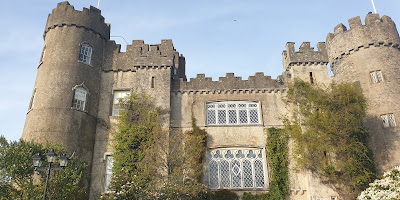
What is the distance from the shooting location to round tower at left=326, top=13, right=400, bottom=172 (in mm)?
19891

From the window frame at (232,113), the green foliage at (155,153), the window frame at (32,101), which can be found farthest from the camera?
the window frame at (232,113)

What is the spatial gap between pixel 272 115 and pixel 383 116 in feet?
22.3

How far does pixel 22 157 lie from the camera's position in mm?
15320

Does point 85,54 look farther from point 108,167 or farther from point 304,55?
point 304,55

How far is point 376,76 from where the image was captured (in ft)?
70.4

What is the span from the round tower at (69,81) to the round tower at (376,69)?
56.2ft

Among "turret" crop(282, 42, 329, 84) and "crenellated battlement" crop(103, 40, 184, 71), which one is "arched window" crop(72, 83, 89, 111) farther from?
"turret" crop(282, 42, 329, 84)

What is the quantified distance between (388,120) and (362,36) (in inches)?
245

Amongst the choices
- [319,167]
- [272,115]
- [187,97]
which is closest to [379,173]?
[319,167]

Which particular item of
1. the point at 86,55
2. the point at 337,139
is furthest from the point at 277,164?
the point at 86,55

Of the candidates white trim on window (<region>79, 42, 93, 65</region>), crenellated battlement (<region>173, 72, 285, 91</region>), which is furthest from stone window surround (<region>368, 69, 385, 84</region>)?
white trim on window (<region>79, 42, 93, 65</region>)

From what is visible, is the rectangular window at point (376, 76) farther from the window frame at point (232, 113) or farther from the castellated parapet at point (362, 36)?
the window frame at point (232, 113)

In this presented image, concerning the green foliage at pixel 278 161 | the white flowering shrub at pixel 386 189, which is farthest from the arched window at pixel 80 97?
the white flowering shrub at pixel 386 189

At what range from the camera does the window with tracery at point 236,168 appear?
20.1 meters
